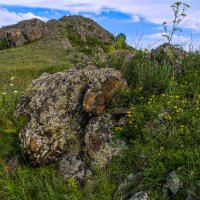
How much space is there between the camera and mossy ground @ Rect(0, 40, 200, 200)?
7.92 meters

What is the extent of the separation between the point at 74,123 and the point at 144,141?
2066 mm

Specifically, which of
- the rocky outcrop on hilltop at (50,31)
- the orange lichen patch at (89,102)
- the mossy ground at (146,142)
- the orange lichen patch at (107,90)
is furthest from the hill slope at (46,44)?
the orange lichen patch at (89,102)

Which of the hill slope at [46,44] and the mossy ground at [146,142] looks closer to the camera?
the mossy ground at [146,142]

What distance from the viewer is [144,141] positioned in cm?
896

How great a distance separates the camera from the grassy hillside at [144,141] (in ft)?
26.0

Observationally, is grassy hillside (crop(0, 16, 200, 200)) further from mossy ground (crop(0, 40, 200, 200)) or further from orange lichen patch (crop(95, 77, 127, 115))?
orange lichen patch (crop(95, 77, 127, 115))

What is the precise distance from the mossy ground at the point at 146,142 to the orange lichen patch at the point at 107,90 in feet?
0.70

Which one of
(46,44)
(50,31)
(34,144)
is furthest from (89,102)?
(50,31)

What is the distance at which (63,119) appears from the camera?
10.4 m

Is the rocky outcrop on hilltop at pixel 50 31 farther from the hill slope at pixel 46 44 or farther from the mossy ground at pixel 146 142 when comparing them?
the mossy ground at pixel 146 142

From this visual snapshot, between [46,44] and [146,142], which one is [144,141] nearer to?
[146,142]

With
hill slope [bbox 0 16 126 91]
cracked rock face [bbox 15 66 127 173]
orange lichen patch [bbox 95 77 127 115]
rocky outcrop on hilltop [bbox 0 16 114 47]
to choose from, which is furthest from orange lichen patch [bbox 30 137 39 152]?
rocky outcrop on hilltop [bbox 0 16 114 47]

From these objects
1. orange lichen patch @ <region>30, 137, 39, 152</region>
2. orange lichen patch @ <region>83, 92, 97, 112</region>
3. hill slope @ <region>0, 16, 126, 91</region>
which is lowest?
orange lichen patch @ <region>30, 137, 39, 152</region>

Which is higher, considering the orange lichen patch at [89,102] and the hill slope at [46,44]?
the hill slope at [46,44]
